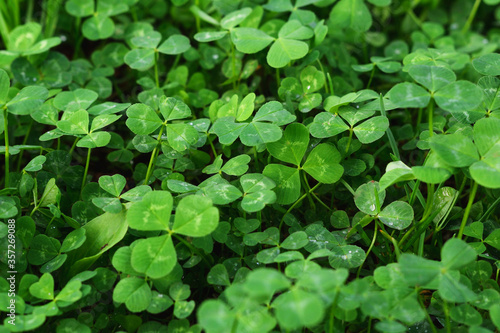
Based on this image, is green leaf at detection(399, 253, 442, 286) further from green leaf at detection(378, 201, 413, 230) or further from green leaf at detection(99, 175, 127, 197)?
green leaf at detection(99, 175, 127, 197)

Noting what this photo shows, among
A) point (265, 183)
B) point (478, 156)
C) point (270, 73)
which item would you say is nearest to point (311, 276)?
point (265, 183)

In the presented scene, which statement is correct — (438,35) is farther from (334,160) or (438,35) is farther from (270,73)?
(334,160)

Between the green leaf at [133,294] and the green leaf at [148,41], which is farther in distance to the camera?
the green leaf at [148,41]

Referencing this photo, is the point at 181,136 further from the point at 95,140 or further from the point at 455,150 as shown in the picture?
the point at 455,150

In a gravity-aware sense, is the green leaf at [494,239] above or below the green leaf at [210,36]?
below

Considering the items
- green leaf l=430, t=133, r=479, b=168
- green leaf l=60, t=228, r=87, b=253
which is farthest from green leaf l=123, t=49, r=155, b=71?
green leaf l=430, t=133, r=479, b=168

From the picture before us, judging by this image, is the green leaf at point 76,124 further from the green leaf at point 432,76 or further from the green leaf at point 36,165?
the green leaf at point 432,76

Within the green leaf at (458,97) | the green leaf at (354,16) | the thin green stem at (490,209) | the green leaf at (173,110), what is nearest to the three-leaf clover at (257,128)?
the green leaf at (173,110)
